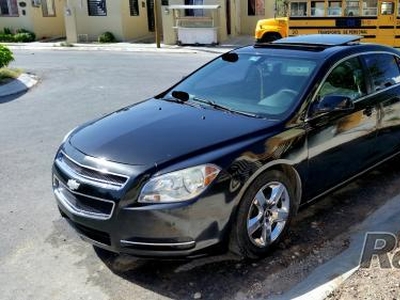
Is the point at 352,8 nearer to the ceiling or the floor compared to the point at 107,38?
nearer to the ceiling

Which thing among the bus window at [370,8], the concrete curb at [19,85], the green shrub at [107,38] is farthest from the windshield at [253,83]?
the green shrub at [107,38]

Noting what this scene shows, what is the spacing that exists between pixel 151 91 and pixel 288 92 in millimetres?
7312

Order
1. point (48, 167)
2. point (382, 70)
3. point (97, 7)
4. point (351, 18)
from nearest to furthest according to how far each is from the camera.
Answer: point (382, 70)
point (48, 167)
point (351, 18)
point (97, 7)

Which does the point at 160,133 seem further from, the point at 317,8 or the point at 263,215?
the point at 317,8

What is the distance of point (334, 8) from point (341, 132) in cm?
1261

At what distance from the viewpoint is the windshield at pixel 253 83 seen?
13.7ft

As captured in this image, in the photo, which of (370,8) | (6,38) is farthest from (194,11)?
(370,8)

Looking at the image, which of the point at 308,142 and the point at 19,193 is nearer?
the point at 308,142

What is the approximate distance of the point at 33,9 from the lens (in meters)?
27.7

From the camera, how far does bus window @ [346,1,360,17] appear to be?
50.9 feet

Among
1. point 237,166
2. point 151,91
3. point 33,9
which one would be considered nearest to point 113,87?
point 151,91

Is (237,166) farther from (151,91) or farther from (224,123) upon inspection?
(151,91)

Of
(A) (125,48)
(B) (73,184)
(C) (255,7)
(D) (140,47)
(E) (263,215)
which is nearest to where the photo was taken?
(B) (73,184)

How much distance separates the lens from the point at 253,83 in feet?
14.8
